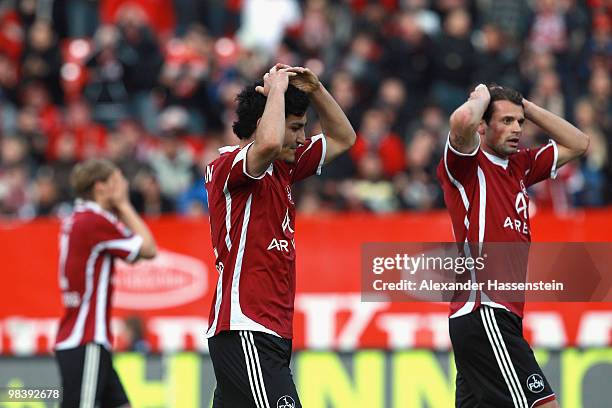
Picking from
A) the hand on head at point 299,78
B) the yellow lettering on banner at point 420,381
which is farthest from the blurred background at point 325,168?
the hand on head at point 299,78

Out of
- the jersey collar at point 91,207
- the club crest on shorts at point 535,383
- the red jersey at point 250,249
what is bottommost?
the club crest on shorts at point 535,383

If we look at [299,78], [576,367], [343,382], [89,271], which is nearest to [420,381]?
[343,382]

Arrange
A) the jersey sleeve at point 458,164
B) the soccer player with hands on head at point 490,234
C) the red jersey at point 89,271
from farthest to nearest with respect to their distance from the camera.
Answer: the red jersey at point 89,271 < the jersey sleeve at point 458,164 < the soccer player with hands on head at point 490,234

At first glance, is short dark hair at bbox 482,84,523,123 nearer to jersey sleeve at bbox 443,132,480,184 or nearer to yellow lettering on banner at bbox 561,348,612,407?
jersey sleeve at bbox 443,132,480,184

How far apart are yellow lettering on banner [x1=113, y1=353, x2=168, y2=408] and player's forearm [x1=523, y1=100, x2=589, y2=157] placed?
428cm

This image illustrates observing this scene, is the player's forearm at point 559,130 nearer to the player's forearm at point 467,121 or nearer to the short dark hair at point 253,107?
the player's forearm at point 467,121

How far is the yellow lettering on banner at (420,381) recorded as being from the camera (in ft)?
36.0

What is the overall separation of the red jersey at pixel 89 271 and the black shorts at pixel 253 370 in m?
2.36

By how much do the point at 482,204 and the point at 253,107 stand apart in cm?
155

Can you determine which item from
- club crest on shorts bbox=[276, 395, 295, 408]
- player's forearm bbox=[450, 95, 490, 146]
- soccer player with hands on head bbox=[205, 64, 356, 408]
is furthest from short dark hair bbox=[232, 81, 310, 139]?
club crest on shorts bbox=[276, 395, 295, 408]

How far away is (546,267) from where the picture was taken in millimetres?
9461

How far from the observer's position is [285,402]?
23.6 feet

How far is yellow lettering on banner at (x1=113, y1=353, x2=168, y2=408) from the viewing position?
1108 centimetres

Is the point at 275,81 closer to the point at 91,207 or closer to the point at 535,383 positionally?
the point at 535,383
